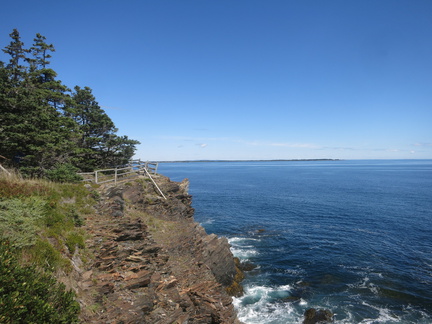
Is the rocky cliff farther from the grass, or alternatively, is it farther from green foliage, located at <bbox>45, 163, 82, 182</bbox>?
green foliage, located at <bbox>45, 163, 82, 182</bbox>

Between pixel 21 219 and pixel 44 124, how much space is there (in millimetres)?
15047

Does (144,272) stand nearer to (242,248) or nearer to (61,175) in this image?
(61,175)

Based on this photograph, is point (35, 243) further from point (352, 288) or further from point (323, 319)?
point (352, 288)

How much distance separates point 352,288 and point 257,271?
10.4 meters

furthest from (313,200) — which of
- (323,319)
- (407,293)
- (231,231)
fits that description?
(323,319)

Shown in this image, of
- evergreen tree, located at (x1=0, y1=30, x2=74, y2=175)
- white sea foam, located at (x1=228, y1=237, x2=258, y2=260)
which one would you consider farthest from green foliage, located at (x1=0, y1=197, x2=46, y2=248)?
white sea foam, located at (x1=228, y1=237, x2=258, y2=260)

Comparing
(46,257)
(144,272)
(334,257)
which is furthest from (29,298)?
(334,257)

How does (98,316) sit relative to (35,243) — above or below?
below

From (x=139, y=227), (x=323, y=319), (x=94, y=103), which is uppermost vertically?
(x=94, y=103)

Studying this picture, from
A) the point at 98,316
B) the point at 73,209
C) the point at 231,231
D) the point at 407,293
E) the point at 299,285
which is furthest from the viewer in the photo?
the point at 231,231

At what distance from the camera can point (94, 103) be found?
38.8 metres

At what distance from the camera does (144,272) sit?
12.9 meters

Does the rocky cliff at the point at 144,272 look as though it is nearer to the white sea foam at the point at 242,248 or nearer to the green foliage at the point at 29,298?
the green foliage at the point at 29,298

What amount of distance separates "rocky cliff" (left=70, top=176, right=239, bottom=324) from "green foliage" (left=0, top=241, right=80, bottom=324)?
71.4 inches
